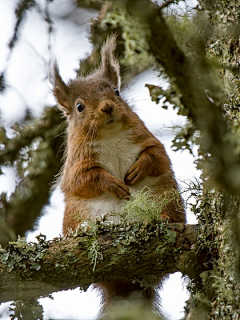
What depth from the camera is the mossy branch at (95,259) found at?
2.68 meters

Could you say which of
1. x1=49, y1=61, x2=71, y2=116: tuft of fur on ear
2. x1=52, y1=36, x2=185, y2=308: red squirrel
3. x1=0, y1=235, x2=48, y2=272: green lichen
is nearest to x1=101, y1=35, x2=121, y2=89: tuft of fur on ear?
x1=52, y1=36, x2=185, y2=308: red squirrel

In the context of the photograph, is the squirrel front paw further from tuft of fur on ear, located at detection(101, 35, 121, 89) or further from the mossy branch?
tuft of fur on ear, located at detection(101, 35, 121, 89)

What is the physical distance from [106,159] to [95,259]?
1227 millimetres

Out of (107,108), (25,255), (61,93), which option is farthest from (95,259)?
(61,93)

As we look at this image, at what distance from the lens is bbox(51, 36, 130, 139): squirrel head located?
3834 mm

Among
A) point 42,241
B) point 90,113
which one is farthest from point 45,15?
point 42,241

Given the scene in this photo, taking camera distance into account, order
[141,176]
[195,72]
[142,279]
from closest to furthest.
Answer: [195,72]
[142,279]
[141,176]

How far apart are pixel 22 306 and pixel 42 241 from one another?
375 millimetres

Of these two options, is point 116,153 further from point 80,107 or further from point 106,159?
point 80,107

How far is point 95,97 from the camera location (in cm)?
404

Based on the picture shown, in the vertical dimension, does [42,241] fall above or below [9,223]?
below

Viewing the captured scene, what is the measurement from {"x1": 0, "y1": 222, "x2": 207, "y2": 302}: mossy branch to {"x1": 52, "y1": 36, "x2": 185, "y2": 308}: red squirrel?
1.82ft

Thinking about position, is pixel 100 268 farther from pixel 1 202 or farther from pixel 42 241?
pixel 1 202

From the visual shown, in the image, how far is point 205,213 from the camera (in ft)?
8.75
